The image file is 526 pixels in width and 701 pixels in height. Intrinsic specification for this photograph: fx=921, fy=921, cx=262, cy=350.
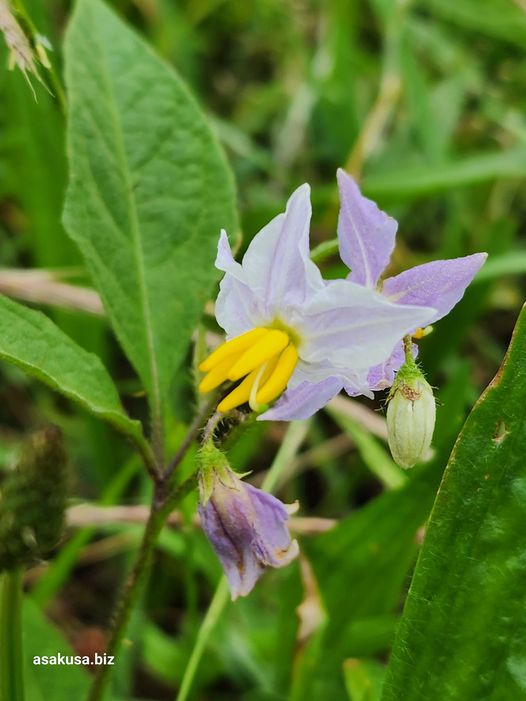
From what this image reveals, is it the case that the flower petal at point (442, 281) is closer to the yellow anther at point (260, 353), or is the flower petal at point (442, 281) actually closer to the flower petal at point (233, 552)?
the yellow anther at point (260, 353)

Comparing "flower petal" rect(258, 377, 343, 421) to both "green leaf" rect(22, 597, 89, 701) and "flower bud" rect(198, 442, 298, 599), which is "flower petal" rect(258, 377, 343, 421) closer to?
"flower bud" rect(198, 442, 298, 599)

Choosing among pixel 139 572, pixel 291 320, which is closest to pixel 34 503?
pixel 139 572

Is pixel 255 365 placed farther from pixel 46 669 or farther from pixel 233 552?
pixel 46 669

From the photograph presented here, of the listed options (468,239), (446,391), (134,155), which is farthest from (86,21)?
(468,239)

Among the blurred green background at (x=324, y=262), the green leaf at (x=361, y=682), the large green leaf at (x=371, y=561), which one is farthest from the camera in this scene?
the blurred green background at (x=324, y=262)

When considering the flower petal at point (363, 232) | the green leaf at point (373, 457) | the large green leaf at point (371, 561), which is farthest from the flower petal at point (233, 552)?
the green leaf at point (373, 457)

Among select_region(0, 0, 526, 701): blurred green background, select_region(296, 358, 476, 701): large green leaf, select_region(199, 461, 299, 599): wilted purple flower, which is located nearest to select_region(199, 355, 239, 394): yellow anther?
A: select_region(199, 461, 299, 599): wilted purple flower

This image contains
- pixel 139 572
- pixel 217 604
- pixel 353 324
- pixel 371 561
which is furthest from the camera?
pixel 371 561
